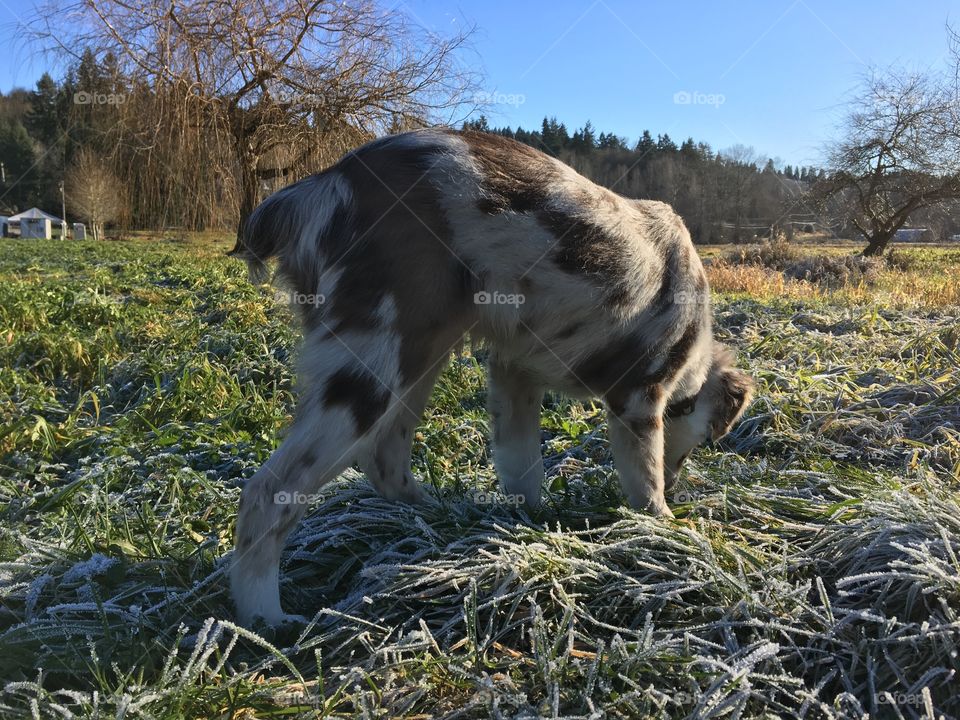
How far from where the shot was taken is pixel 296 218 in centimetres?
254

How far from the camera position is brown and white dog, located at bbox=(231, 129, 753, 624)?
2346mm

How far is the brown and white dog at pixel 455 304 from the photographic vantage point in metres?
2.35

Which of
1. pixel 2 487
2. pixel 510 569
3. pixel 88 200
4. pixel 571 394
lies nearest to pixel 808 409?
pixel 571 394

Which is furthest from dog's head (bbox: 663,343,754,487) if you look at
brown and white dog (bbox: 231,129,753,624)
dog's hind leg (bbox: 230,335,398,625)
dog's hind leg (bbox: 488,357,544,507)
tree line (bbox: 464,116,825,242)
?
tree line (bbox: 464,116,825,242)

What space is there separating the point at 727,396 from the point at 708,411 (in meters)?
0.13

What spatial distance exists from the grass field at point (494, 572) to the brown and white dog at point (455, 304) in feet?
1.02

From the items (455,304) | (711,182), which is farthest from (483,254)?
(711,182)

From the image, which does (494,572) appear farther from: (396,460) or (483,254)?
(483,254)

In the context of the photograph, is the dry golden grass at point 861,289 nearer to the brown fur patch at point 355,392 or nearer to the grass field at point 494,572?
the grass field at point 494,572

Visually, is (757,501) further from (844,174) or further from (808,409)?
(844,174)

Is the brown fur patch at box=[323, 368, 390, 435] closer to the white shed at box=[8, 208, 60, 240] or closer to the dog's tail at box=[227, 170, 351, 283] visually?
the dog's tail at box=[227, 170, 351, 283]

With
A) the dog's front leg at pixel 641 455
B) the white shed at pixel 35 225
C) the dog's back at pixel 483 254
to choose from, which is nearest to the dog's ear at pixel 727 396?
the dog's back at pixel 483 254

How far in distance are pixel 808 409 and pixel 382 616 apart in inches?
123

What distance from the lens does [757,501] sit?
300 centimetres
